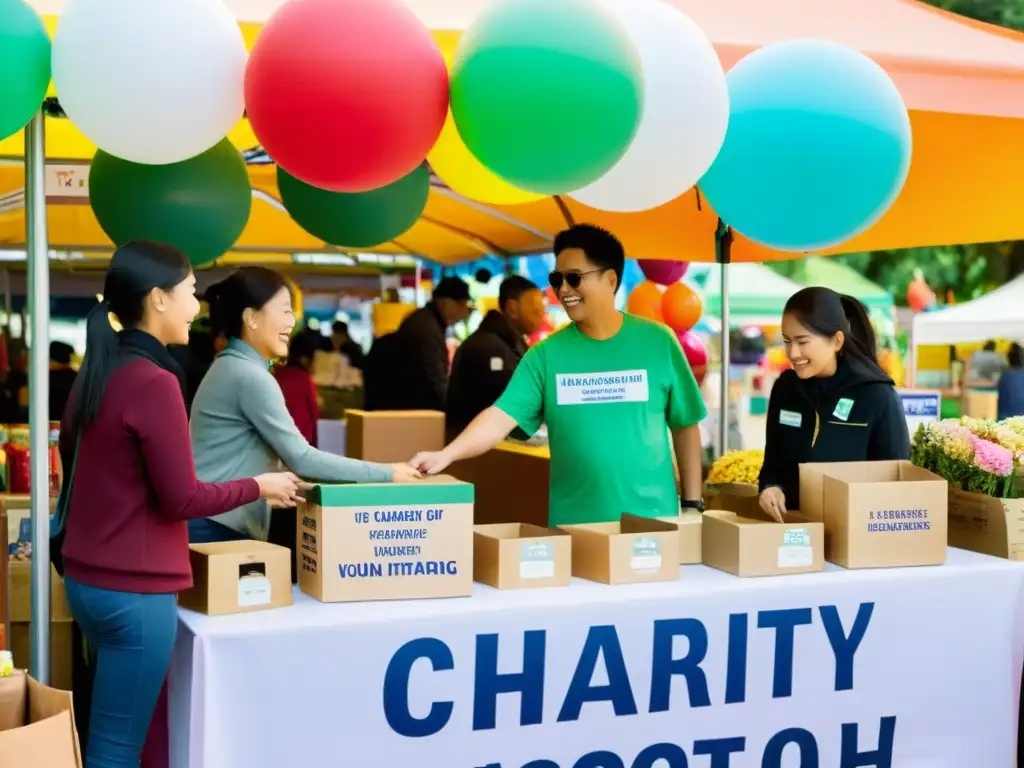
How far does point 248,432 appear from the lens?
2695 millimetres

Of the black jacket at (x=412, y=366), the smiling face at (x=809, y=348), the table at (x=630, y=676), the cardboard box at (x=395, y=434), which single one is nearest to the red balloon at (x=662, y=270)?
the black jacket at (x=412, y=366)

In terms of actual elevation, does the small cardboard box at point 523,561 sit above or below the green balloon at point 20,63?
below

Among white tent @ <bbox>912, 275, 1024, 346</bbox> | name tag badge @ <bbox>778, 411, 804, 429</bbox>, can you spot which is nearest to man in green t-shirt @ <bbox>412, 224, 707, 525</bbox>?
name tag badge @ <bbox>778, 411, 804, 429</bbox>

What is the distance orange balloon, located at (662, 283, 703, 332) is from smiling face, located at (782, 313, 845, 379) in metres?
3.07

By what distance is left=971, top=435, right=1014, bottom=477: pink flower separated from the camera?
306cm

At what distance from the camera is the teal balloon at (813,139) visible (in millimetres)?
2736

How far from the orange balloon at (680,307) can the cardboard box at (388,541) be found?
3902 mm

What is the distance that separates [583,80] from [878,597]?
1365mm

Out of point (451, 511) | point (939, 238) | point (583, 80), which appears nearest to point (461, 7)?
point (583, 80)

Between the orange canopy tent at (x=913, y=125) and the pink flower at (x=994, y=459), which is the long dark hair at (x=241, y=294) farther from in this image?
the pink flower at (x=994, y=459)

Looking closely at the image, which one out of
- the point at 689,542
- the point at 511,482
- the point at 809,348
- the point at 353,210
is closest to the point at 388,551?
the point at 689,542

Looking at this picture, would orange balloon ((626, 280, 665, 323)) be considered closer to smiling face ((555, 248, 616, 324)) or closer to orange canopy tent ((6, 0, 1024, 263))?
orange canopy tent ((6, 0, 1024, 263))

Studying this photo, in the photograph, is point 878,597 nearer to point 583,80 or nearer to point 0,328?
point 583,80

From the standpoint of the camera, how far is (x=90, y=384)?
87.0 inches
